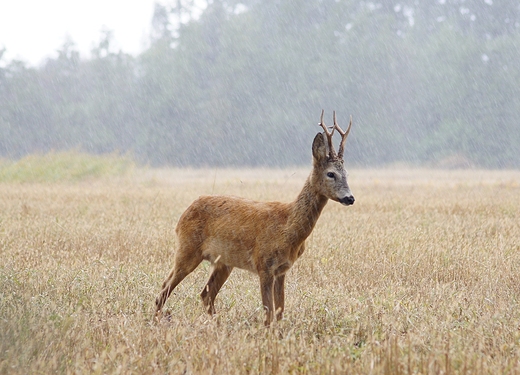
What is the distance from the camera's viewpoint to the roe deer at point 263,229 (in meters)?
5.79

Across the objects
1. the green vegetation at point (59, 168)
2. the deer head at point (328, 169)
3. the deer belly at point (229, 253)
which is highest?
the deer head at point (328, 169)

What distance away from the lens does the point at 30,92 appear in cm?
4962

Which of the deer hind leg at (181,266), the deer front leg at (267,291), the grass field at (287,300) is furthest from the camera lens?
the deer hind leg at (181,266)

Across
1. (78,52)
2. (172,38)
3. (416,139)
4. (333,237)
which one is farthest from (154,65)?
(333,237)

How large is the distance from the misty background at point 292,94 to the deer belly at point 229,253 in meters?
41.1

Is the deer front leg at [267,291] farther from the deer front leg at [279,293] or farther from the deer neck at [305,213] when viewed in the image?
the deer neck at [305,213]

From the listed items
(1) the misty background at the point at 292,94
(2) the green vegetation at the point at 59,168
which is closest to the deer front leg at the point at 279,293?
(2) the green vegetation at the point at 59,168

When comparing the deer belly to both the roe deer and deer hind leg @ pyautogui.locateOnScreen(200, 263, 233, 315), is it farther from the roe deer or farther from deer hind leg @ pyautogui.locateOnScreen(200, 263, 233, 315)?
deer hind leg @ pyautogui.locateOnScreen(200, 263, 233, 315)

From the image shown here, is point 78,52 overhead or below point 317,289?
overhead

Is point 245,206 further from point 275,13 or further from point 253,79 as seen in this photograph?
point 275,13

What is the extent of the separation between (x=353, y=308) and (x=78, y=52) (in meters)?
52.4

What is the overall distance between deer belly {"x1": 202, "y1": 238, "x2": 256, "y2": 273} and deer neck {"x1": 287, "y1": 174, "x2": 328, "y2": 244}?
1.40ft

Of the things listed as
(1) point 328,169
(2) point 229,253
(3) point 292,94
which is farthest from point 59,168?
(3) point 292,94

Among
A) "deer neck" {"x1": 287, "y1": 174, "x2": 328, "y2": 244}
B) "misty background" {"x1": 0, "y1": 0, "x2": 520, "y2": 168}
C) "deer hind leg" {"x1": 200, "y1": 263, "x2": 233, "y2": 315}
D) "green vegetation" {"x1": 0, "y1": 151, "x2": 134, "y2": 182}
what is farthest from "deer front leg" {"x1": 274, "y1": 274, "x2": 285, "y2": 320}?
"misty background" {"x1": 0, "y1": 0, "x2": 520, "y2": 168}
